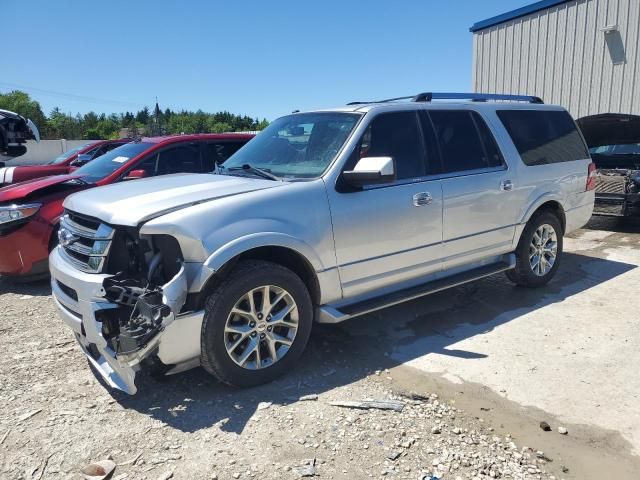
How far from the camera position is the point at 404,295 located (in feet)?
13.7

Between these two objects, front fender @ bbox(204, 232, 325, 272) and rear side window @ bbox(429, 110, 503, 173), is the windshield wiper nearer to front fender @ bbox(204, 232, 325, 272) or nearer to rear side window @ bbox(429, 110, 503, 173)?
front fender @ bbox(204, 232, 325, 272)

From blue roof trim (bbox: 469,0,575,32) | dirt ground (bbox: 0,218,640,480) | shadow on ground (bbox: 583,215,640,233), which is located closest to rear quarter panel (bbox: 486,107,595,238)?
dirt ground (bbox: 0,218,640,480)

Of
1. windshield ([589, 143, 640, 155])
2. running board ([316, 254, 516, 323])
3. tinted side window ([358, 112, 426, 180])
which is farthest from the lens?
windshield ([589, 143, 640, 155])

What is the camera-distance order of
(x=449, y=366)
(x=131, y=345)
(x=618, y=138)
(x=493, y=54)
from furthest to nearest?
(x=493, y=54), (x=618, y=138), (x=449, y=366), (x=131, y=345)

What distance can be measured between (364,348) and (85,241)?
2.28m

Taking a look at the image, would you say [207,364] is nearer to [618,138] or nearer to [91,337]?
[91,337]

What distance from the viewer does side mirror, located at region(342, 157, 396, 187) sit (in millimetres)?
3574

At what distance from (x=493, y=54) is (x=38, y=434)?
47.9 feet

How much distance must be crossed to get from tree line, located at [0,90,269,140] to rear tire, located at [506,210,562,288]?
60467 mm

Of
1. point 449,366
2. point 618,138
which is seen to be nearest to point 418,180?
point 449,366

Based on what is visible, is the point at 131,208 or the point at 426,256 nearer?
the point at 131,208

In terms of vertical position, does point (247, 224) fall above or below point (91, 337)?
above

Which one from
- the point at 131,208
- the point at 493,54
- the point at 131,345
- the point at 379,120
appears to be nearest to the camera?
the point at 131,345

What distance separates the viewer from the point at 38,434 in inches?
119
